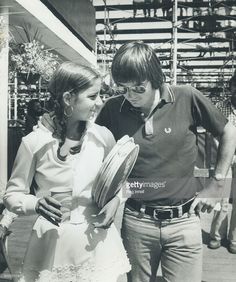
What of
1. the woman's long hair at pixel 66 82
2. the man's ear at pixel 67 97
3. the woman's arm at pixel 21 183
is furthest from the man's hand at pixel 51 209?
the man's ear at pixel 67 97

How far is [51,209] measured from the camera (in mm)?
1780

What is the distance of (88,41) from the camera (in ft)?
55.6

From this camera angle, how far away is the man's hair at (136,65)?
84.0 inches

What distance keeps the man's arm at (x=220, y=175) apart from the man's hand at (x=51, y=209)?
696mm

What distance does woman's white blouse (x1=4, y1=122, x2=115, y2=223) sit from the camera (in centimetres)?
194

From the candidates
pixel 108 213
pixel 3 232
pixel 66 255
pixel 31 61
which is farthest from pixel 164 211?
pixel 31 61

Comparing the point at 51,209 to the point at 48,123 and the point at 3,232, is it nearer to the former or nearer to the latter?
the point at 48,123

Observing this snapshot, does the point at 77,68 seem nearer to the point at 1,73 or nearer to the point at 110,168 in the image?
the point at 110,168

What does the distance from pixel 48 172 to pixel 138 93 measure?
0.53 metres

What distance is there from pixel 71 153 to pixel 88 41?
15335mm

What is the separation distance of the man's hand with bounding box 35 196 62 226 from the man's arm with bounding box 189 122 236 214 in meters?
0.70

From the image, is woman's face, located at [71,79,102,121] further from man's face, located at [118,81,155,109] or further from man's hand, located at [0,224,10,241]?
man's hand, located at [0,224,10,241]

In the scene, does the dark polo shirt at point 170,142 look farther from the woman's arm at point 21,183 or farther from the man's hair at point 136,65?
the woman's arm at point 21,183

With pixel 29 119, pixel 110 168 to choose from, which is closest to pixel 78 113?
pixel 110 168
